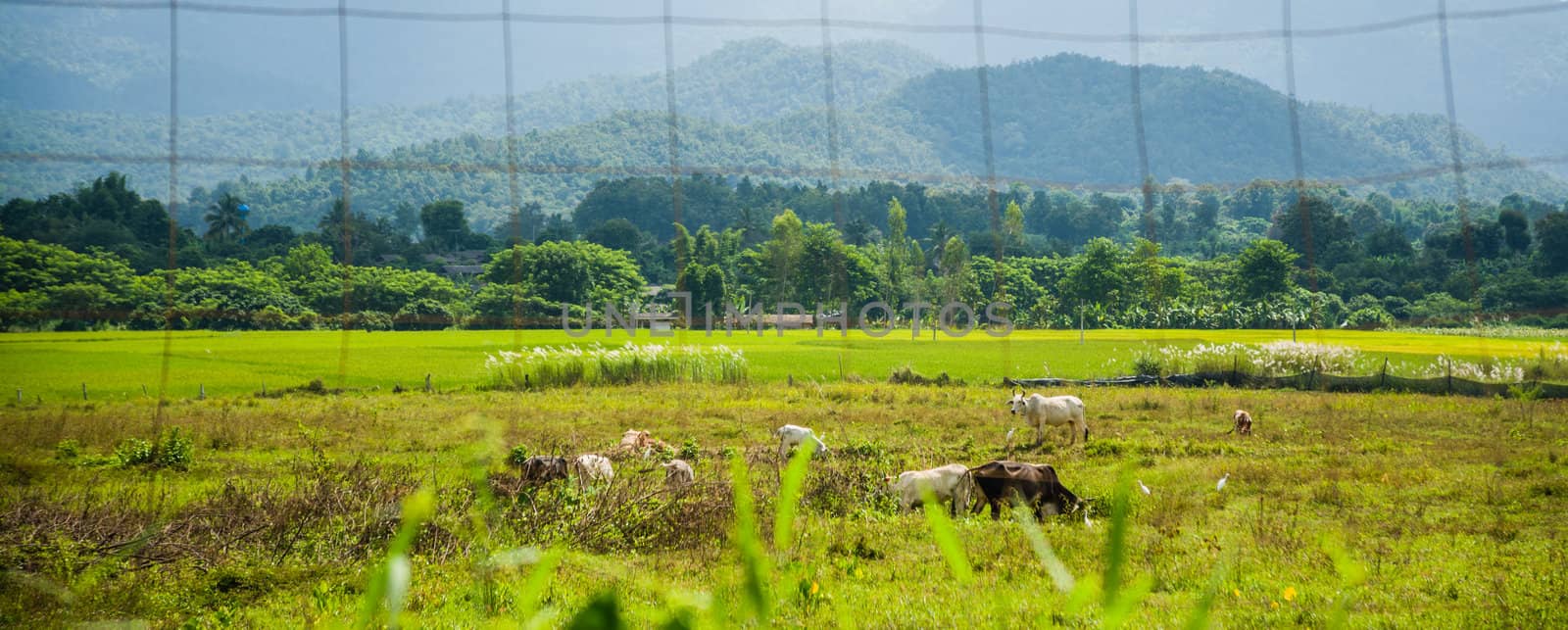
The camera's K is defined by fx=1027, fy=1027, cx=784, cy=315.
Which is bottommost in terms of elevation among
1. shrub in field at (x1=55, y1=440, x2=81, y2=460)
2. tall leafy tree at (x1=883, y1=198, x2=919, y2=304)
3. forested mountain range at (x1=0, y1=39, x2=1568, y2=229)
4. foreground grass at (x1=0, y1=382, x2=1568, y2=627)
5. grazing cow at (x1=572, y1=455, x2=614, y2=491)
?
foreground grass at (x1=0, y1=382, x2=1568, y2=627)

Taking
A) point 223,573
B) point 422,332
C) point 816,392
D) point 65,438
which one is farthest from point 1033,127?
point 223,573

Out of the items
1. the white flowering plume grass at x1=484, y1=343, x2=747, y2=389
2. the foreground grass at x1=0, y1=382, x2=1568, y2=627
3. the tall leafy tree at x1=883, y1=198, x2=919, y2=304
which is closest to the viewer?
the foreground grass at x1=0, y1=382, x2=1568, y2=627

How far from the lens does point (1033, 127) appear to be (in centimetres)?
3559

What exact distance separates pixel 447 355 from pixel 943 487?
776 inches

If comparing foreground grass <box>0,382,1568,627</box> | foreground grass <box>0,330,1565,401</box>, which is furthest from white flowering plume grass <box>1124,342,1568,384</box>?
foreground grass <box>0,382,1568,627</box>

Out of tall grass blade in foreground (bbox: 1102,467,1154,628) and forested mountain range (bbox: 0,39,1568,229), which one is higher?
forested mountain range (bbox: 0,39,1568,229)

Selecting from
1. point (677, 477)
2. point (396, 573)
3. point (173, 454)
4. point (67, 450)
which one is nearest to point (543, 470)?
point (677, 477)

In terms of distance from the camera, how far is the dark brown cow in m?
8.75

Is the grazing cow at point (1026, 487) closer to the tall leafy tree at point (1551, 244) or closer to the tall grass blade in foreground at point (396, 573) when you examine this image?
the tall grass blade in foreground at point (396, 573)

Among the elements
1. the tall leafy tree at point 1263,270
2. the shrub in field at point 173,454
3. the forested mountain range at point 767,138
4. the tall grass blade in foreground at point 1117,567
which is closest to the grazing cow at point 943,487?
the shrub in field at point 173,454

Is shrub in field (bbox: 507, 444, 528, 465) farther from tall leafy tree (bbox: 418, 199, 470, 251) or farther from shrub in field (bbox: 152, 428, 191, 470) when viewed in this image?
tall leafy tree (bbox: 418, 199, 470, 251)

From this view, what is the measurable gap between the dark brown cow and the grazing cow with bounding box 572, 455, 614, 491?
141mm

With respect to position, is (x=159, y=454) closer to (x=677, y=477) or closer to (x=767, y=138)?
(x=677, y=477)

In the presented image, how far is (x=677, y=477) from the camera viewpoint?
9.04m
